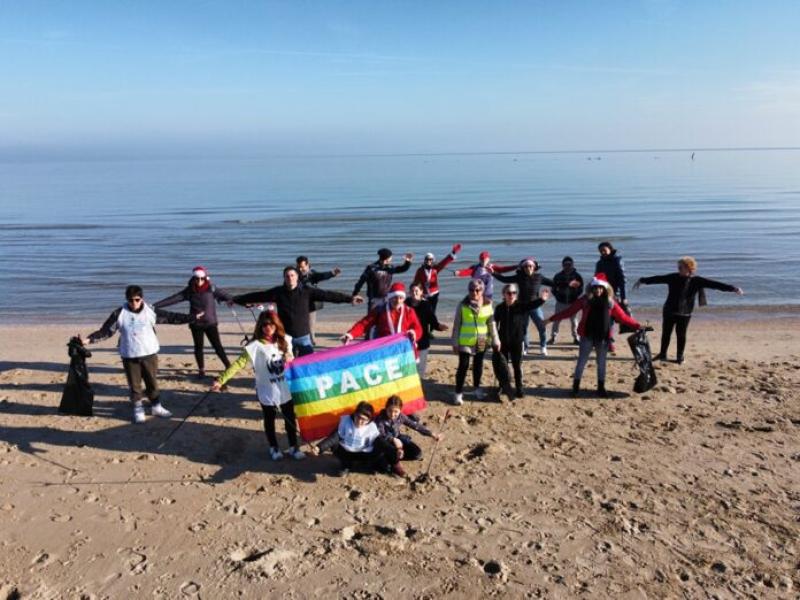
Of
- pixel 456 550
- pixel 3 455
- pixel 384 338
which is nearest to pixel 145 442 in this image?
pixel 3 455

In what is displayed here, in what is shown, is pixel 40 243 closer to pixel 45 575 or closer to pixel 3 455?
pixel 3 455

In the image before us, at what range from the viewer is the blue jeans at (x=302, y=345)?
7746 mm

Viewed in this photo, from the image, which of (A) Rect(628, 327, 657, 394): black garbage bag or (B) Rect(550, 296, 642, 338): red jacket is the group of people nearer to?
(B) Rect(550, 296, 642, 338): red jacket

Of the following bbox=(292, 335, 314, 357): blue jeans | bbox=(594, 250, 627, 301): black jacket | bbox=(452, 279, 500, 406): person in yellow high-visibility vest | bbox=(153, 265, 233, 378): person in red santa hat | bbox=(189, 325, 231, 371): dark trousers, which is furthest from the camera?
bbox=(594, 250, 627, 301): black jacket

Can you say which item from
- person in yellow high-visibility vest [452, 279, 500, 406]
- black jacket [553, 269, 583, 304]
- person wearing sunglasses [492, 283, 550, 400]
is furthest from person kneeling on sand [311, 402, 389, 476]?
black jacket [553, 269, 583, 304]

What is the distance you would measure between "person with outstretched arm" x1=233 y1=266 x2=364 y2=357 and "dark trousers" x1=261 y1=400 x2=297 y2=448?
137 cm

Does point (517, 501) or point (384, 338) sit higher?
point (384, 338)

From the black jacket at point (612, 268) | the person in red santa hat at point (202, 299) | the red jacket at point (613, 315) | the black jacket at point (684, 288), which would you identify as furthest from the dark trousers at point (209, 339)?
the black jacket at point (684, 288)

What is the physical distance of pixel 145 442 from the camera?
7.12 m

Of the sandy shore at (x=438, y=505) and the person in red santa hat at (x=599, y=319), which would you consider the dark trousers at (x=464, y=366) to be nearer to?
the sandy shore at (x=438, y=505)

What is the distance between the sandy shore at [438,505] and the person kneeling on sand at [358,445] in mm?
170

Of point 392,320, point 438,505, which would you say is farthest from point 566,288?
point 438,505

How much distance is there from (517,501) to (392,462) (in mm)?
1303

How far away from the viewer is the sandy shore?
15.3 ft
